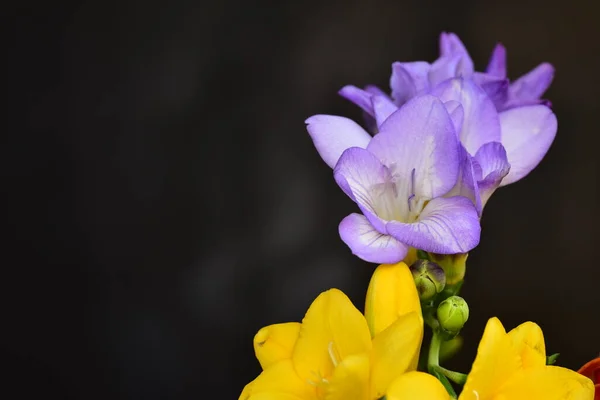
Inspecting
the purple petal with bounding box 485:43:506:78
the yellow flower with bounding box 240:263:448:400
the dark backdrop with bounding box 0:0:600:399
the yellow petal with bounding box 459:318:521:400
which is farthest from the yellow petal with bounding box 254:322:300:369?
the dark backdrop with bounding box 0:0:600:399

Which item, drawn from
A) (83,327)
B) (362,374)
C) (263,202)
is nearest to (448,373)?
(362,374)

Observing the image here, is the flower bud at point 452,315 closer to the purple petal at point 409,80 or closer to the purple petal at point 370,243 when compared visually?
the purple petal at point 370,243

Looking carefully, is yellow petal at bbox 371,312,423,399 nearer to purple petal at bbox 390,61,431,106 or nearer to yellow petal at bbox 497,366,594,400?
yellow petal at bbox 497,366,594,400

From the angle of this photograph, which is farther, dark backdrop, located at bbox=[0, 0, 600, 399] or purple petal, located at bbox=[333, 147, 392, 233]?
dark backdrop, located at bbox=[0, 0, 600, 399]

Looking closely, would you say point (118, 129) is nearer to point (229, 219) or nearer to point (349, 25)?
point (229, 219)

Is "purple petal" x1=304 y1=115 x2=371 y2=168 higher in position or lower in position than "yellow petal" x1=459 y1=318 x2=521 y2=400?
higher

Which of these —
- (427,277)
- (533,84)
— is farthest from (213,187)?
(427,277)

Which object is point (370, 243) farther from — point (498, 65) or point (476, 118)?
point (498, 65)
